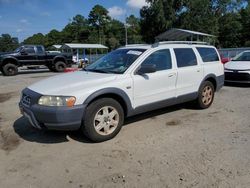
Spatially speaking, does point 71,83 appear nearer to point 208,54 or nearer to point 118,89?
point 118,89

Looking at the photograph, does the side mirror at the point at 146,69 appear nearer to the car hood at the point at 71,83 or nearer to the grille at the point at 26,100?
the car hood at the point at 71,83

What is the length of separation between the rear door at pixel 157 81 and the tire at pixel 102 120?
1.63 ft

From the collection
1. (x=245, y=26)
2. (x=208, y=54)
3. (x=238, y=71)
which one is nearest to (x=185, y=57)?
(x=208, y=54)

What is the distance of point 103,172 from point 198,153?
1489 mm

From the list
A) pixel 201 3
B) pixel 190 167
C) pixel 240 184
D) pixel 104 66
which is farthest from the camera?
pixel 201 3

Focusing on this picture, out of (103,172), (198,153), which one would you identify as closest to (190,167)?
(198,153)

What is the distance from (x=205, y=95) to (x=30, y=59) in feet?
48.8

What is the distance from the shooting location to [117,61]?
17.9 feet

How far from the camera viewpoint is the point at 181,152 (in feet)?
13.5

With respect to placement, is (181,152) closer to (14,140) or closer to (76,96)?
(76,96)

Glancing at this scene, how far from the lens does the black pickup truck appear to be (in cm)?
1761

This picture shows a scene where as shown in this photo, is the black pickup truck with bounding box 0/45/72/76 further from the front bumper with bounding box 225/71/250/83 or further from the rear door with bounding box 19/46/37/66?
the front bumper with bounding box 225/71/250/83

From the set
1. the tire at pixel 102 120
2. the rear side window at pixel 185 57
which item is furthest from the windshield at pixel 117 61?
the rear side window at pixel 185 57

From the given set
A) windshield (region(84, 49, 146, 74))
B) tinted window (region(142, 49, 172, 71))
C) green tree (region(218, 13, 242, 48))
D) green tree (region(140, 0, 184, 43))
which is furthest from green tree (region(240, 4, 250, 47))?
windshield (region(84, 49, 146, 74))
